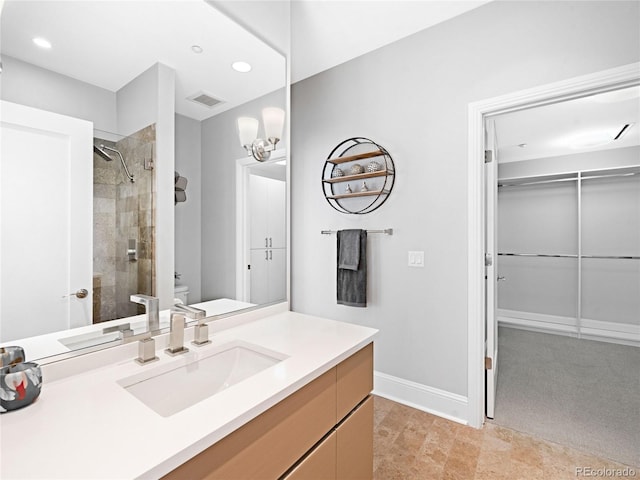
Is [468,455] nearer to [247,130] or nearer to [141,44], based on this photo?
[247,130]

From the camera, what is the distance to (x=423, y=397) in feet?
7.22

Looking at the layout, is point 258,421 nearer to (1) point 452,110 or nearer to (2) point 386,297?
(2) point 386,297

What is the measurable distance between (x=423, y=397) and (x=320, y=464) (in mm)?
1354

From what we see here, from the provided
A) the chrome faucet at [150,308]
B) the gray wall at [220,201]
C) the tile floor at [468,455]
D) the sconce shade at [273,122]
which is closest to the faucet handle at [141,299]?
the chrome faucet at [150,308]

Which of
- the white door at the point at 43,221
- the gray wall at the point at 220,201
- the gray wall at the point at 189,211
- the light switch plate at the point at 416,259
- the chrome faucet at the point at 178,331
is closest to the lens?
the white door at the point at 43,221

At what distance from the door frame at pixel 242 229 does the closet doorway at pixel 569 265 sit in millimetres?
1600

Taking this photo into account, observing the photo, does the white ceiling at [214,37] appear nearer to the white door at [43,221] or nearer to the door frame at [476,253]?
the white door at [43,221]

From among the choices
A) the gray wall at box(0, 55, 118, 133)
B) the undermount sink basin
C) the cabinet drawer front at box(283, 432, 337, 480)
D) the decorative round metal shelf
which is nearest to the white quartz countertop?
the undermount sink basin

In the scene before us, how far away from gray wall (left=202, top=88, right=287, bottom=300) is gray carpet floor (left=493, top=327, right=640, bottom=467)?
1.91 metres

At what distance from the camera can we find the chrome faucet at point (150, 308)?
118 cm

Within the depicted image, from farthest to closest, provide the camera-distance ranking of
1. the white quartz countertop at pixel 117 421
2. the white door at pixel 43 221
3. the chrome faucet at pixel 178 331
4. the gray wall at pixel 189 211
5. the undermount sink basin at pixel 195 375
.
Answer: the gray wall at pixel 189 211 → the chrome faucet at pixel 178 331 → the undermount sink basin at pixel 195 375 → the white door at pixel 43 221 → the white quartz countertop at pixel 117 421

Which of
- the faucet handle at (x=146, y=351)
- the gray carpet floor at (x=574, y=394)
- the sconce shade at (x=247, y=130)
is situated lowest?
the gray carpet floor at (x=574, y=394)

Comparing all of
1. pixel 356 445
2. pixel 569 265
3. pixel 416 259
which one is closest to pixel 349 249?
pixel 416 259

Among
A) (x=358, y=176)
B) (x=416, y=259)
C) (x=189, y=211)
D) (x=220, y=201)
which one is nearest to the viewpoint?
(x=189, y=211)
